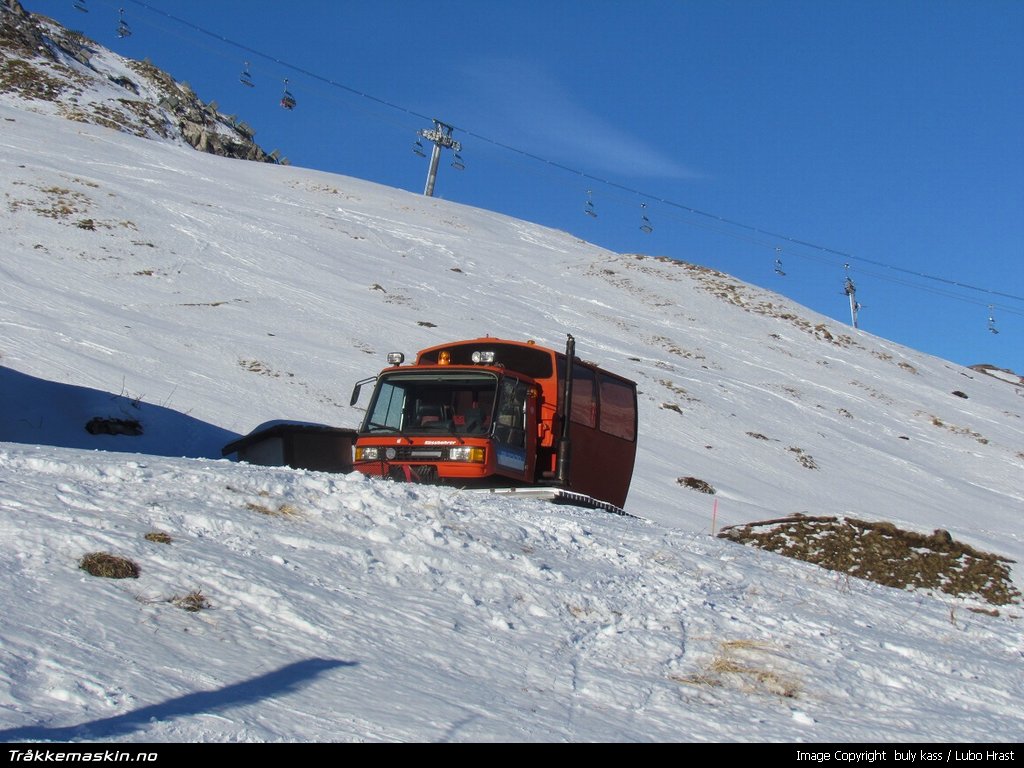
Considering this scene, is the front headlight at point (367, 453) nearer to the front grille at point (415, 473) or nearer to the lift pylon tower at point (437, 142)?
the front grille at point (415, 473)

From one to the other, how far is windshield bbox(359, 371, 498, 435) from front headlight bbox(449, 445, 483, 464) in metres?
0.51

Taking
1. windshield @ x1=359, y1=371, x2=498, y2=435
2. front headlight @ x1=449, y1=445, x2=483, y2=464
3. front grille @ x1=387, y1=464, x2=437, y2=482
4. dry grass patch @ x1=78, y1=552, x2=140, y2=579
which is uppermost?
windshield @ x1=359, y1=371, x2=498, y2=435

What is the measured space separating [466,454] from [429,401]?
Answer: 138 cm

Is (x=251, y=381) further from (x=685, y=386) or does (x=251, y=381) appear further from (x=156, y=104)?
(x=156, y=104)

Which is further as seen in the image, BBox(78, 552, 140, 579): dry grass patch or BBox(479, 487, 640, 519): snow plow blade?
BBox(479, 487, 640, 519): snow plow blade

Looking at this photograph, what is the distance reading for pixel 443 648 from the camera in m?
6.58

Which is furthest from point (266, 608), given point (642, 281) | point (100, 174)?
point (642, 281)

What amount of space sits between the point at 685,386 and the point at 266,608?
30.7 m

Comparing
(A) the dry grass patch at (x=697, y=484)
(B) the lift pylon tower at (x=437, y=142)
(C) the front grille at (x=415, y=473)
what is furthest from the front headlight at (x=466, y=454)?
(B) the lift pylon tower at (x=437, y=142)

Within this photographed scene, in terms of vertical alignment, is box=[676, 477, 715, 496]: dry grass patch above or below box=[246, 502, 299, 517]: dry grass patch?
above

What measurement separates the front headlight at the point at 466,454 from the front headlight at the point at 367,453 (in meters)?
1.12

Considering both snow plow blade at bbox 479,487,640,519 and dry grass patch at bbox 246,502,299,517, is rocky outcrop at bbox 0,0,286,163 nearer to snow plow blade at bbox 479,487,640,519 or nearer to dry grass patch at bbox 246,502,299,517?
snow plow blade at bbox 479,487,640,519

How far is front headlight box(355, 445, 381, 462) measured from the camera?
14.1 m

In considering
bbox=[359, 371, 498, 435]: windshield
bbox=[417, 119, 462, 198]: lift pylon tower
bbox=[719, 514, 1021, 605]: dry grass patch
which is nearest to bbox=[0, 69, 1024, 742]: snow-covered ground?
bbox=[719, 514, 1021, 605]: dry grass patch
